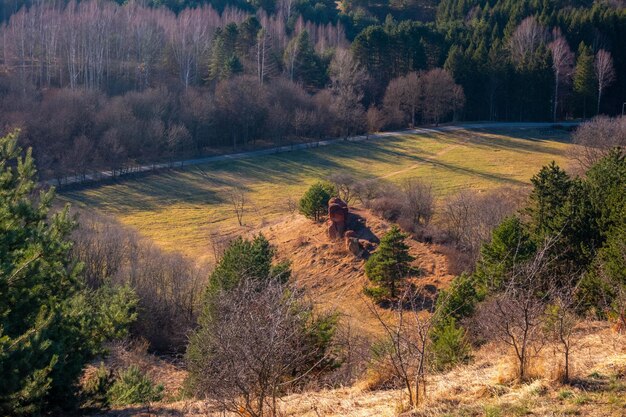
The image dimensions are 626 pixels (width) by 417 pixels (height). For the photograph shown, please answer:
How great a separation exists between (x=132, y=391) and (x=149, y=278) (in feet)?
42.3

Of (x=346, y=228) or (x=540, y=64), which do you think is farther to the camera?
(x=540, y=64)

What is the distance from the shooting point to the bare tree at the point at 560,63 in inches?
2685

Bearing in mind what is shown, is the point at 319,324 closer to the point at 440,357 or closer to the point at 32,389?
the point at 440,357

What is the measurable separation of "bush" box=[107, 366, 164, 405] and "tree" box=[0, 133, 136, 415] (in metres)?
1.18

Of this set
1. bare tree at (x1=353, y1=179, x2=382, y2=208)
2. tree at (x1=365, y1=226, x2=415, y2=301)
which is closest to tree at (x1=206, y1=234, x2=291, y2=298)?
tree at (x1=365, y1=226, x2=415, y2=301)

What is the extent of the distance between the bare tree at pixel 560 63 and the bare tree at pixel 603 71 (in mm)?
2881

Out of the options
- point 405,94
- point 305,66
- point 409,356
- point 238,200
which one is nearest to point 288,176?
point 238,200

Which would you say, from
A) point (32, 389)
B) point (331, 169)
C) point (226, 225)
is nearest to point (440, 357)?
point (32, 389)

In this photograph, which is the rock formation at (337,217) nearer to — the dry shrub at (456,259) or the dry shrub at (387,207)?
the dry shrub at (387,207)

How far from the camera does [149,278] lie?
25641 mm

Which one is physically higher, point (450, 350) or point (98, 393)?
point (450, 350)

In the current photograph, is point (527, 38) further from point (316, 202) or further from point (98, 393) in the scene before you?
point (98, 393)

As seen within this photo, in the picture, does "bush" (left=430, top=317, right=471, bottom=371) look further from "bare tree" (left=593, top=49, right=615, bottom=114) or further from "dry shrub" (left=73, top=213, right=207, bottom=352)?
"bare tree" (left=593, top=49, right=615, bottom=114)

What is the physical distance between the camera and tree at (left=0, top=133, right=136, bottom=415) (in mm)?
9328
